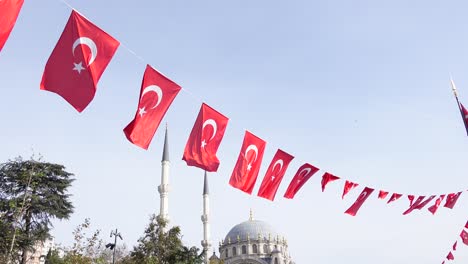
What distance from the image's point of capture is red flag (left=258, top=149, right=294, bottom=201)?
44.6 feet

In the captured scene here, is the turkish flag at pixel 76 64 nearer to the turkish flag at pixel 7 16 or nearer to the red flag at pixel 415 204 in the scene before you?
the turkish flag at pixel 7 16

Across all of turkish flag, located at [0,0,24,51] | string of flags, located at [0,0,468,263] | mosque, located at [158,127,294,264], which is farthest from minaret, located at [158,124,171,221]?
turkish flag, located at [0,0,24,51]

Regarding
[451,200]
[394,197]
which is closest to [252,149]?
[394,197]

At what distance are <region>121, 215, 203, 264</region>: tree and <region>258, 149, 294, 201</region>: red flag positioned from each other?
17.4 meters

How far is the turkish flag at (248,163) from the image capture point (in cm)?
1280

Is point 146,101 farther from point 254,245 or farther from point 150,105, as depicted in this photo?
point 254,245

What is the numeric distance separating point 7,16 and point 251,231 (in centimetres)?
8071

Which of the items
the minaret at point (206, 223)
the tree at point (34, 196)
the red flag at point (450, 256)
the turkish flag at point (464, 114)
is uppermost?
the minaret at point (206, 223)

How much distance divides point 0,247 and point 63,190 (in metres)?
5.86

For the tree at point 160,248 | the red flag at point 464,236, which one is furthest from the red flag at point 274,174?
the tree at point 160,248

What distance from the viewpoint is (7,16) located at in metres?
7.42

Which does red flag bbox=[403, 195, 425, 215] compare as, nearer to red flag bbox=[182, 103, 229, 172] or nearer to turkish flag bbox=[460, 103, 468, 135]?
turkish flag bbox=[460, 103, 468, 135]

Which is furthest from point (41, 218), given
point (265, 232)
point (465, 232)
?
point (265, 232)

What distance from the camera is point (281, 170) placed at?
13.8m
